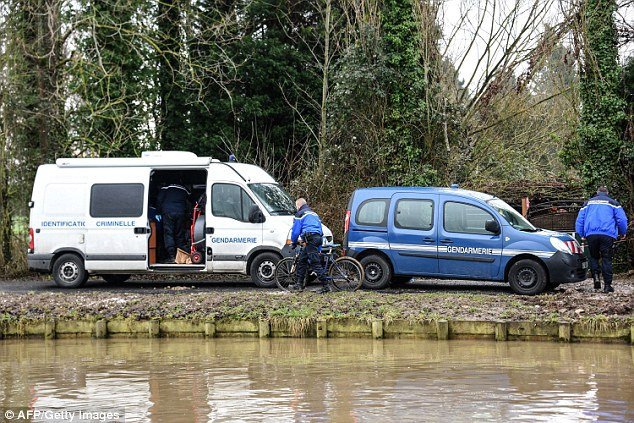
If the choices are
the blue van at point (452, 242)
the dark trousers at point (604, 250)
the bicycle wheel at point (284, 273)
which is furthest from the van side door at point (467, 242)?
the bicycle wheel at point (284, 273)

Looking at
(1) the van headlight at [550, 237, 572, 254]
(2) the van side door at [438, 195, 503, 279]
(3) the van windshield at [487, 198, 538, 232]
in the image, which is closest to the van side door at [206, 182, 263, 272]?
(2) the van side door at [438, 195, 503, 279]

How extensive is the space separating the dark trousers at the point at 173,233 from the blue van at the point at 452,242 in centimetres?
354

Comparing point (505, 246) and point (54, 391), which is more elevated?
point (505, 246)

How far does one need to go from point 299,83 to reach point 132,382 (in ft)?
86.9

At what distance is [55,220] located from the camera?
66.9ft

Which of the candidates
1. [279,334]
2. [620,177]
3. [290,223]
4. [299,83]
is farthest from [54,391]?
[299,83]

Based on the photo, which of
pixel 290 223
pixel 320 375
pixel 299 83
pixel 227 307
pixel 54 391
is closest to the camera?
pixel 54 391

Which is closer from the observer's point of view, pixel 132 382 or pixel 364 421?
pixel 364 421

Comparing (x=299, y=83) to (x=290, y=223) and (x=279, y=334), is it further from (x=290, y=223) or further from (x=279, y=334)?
(x=279, y=334)

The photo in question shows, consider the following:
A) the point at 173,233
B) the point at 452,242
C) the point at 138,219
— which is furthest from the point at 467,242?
the point at 138,219

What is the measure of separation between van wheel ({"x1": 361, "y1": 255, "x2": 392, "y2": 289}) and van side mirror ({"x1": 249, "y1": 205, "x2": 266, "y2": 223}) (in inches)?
84.1

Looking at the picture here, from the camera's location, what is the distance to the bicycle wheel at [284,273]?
1859 cm

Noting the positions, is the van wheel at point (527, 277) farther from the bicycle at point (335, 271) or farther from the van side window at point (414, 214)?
the bicycle at point (335, 271)

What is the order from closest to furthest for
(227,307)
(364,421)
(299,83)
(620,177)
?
1. (364,421)
2. (227,307)
3. (620,177)
4. (299,83)
